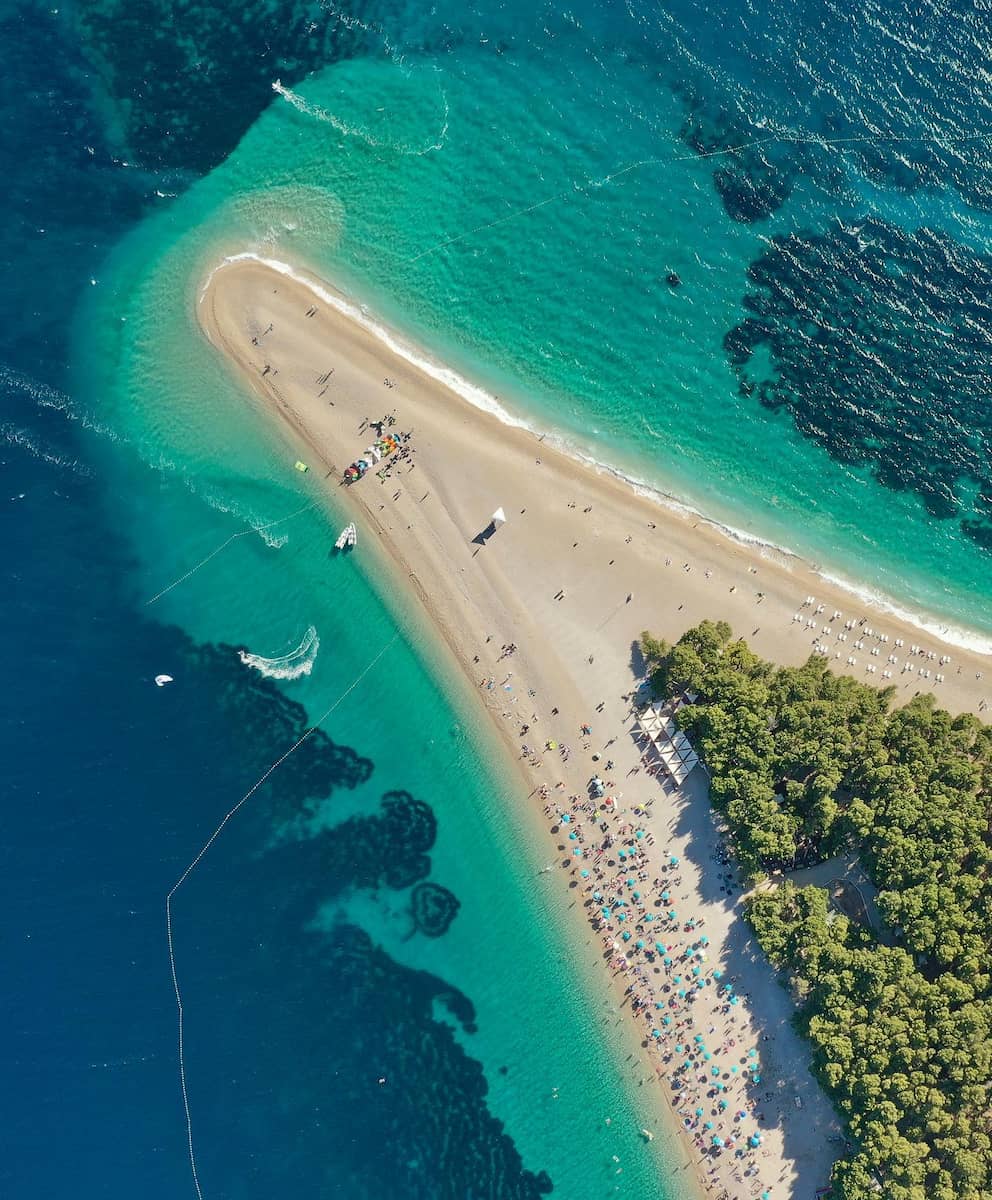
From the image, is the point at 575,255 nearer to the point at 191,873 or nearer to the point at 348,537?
the point at 348,537

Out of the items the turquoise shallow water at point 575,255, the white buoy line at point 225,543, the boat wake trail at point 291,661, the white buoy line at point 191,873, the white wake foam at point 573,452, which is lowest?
the white buoy line at point 191,873

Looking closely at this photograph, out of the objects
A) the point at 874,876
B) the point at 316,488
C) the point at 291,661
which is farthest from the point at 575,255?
the point at 874,876

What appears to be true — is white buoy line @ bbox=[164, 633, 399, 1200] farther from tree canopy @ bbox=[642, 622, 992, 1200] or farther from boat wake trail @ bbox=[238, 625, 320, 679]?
tree canopy @ bbox=[642, 622, 992, 1200]

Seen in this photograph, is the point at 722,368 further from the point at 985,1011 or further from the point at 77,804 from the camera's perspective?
the point at 77,804

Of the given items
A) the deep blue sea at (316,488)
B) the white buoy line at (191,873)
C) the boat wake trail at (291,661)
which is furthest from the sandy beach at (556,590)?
the boat wake trail at (291,661)

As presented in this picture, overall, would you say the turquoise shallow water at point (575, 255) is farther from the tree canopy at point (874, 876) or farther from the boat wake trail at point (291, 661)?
the boat wake trail at point (291, 661)

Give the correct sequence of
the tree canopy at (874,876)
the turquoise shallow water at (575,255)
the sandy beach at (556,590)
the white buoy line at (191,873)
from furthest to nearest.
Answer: the turquoise shallow water at (575,255) → the white buoy line at (191,873) → the sandy beach at (556,590) → the tree canopy at (874,876)
